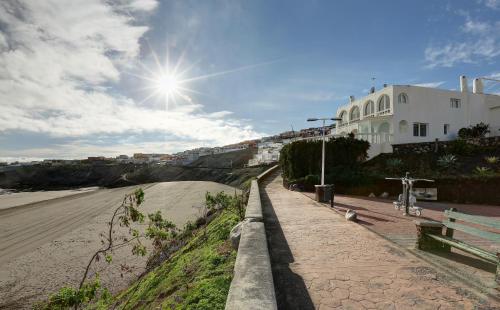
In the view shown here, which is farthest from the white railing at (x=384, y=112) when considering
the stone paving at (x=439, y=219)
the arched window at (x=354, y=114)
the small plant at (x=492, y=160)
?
the stone paving at (x=439, y=219)

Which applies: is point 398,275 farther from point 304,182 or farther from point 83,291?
point 304,182

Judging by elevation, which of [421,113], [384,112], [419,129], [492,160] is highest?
[384,112]

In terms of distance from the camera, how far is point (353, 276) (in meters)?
4.53

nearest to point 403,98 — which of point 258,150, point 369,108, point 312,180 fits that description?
point 369,108

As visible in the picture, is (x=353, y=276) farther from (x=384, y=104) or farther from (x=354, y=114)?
(x=354, y=114)

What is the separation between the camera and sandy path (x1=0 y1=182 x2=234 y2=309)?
1027cm

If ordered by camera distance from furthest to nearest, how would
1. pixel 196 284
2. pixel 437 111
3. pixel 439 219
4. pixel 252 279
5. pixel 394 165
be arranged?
pixel 437 111 < pixel 394 165 < pixel 439 219 < pixel 196 284 < pixel 252 279

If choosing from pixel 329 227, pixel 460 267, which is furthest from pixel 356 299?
pixel 329 227

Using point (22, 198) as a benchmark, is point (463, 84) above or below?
above

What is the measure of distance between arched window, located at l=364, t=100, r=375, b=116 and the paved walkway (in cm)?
2580

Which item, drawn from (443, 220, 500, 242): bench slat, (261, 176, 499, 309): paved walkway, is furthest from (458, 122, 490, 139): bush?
(443, 220, 500, 242): bench slat

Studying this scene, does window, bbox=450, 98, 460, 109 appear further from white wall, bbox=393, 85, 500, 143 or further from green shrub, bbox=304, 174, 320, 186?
green shrub, bbox=304, 174, 320, 186

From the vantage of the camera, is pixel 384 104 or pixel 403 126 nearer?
pixel 403 126

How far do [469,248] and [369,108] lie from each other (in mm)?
28458
